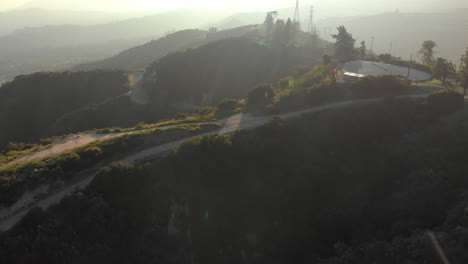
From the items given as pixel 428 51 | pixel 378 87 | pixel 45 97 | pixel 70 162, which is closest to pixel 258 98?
pixel 378 87

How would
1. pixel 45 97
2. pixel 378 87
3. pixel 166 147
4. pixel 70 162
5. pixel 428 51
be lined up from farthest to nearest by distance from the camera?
pixel 45 97
pixel 428 51
pixel 378 87
pixel 166 147
pixel 70 162

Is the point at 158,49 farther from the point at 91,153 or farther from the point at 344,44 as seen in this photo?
the point at 91,153

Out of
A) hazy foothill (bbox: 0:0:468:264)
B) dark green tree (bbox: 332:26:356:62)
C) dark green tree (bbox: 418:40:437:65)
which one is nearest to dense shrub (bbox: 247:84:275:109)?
hazy foothill (bbox: 0:0:468:264)

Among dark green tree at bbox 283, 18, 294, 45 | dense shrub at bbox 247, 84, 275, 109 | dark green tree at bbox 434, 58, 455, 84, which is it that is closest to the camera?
dense shrub at bbox 247, 84, 275, 109

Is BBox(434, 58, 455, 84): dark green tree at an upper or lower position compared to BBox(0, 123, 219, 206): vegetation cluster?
upper

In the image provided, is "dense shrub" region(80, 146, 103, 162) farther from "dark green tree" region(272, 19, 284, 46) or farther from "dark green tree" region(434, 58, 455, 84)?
"dark green tree" region(272, 19, 284, 46)

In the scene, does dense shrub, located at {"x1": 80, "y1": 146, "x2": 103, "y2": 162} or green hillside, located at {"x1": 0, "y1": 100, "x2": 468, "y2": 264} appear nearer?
green hillside, located at {"x1": 0, "y1": 100, "x2": 468, "y2": 264}
